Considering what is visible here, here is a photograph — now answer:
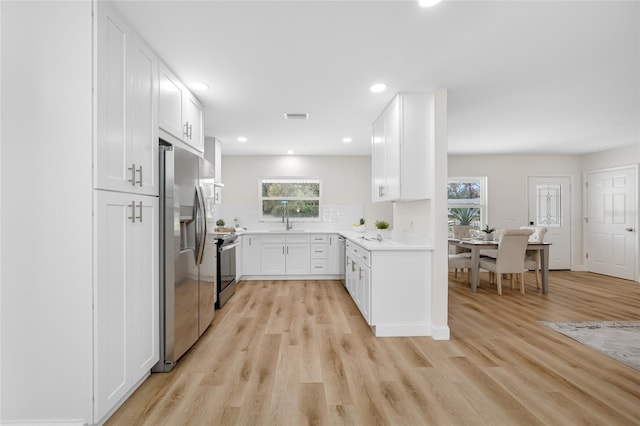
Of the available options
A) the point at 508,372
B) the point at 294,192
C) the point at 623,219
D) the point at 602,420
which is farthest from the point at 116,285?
the point at 623,219

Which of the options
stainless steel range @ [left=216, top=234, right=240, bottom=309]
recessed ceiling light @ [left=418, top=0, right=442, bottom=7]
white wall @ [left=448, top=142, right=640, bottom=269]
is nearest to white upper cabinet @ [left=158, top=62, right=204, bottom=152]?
stainless steel range @ [left=216, top=234, right=240, bottom=309]

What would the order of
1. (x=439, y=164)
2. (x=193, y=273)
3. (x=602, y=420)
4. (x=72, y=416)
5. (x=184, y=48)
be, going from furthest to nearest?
(x=439, y=164)
(x=193, y=273)
(x=184, y=48)
(x=602, y=420)
(x=72, y=416)

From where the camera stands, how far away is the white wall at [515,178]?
6.83m

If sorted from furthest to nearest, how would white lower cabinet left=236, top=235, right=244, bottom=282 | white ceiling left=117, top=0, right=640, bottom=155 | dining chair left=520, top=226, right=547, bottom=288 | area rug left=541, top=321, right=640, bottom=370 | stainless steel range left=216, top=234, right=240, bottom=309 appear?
1. white lower cabinet left=236, top=235, right=244, bottom=282
2. dining chair left=520, top=226, right=547, bottom=288
3. stainless steel range left=216, top=234, right=240, bottom=309
4. area rug left=541, top=321, right=640, bottom=370
5. white ceiling left=117, top=0, right=640, bottom=155

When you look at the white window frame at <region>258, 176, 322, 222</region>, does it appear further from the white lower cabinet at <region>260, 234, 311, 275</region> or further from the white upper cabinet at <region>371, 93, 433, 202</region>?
the white upper cabinet at <region>371, 93, 433, 202</region>

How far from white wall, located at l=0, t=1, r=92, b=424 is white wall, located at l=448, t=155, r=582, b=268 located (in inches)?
257

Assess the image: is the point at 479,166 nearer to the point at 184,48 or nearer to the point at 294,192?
the point at 294,192

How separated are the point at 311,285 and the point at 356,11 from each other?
4276 mm

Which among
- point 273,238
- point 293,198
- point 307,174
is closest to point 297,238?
point 273,238

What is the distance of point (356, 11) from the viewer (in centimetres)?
195

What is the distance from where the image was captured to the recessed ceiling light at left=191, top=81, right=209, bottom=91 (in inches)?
117

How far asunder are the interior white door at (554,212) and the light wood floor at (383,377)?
3.22m

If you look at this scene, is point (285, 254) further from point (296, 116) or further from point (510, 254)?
point (510, 254)

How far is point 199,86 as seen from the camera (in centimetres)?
304
